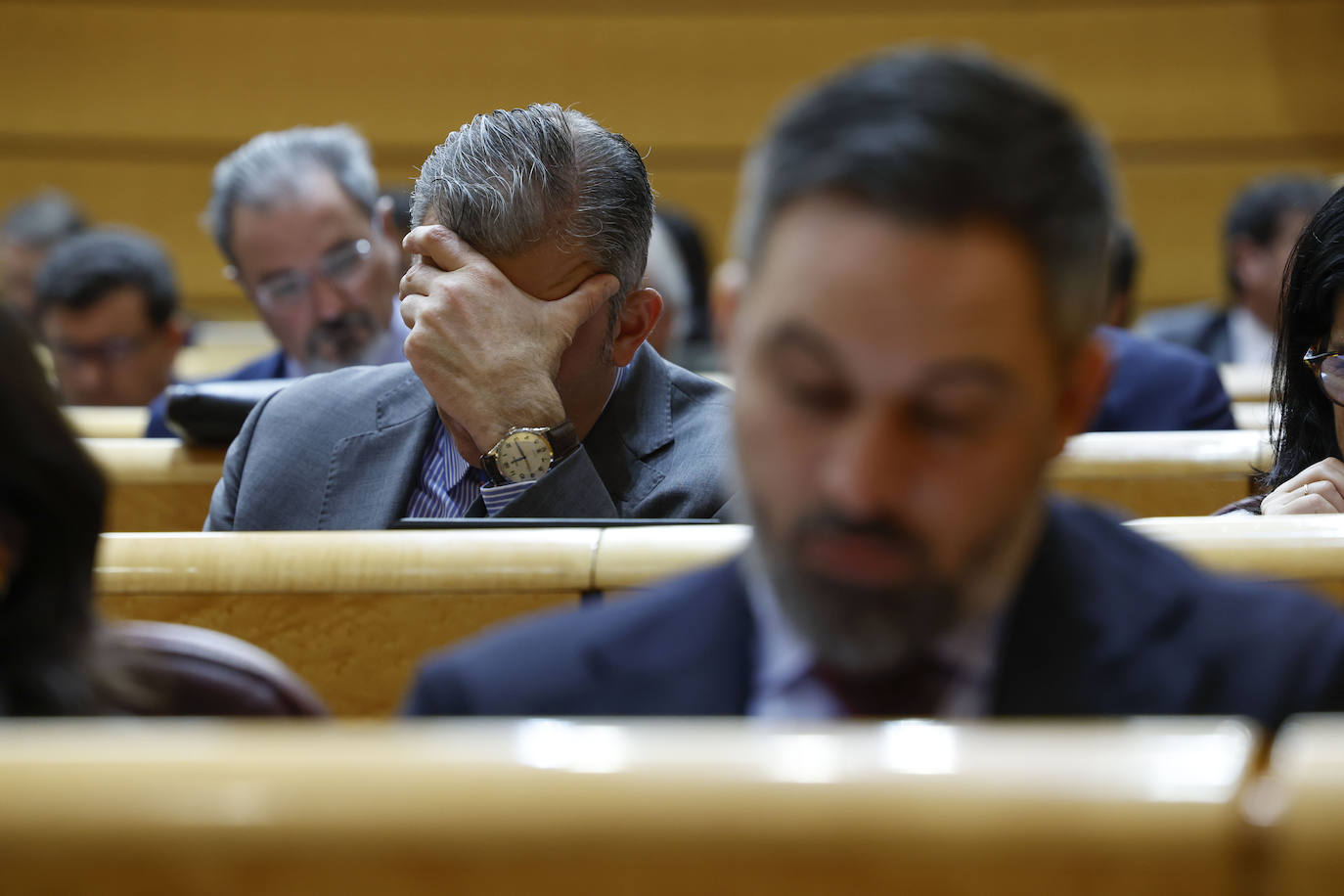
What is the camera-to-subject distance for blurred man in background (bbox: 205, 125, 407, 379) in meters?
3.07

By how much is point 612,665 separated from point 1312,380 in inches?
51.3

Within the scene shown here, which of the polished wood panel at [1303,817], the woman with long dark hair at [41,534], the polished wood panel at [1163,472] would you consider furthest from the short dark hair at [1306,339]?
the woman with long dark hair at [41,534]

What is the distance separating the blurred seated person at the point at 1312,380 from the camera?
1.66m

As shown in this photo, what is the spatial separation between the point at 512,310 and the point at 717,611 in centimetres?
105

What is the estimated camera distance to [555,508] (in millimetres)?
1718

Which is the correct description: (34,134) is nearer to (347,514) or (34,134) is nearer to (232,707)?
(347,514)

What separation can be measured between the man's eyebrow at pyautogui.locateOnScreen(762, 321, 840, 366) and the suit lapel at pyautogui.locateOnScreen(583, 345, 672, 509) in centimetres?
108

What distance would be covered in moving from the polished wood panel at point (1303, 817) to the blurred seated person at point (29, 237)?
533 cm

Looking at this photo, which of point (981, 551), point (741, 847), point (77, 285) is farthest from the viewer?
point (77, 285)

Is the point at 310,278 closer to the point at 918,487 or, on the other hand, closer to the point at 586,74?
the point at 918,487

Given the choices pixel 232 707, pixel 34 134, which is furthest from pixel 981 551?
pixel 34 134

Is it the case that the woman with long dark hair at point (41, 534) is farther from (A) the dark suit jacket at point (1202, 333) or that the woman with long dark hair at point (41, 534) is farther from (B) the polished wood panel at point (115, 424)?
(A) the dark suit jacket at point (1202, 333)

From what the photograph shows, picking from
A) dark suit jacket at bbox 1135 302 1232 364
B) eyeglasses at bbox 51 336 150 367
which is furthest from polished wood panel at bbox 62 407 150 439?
dark suit jacket at bbox 1135 302 1232 364

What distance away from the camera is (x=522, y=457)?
5.82 ft
